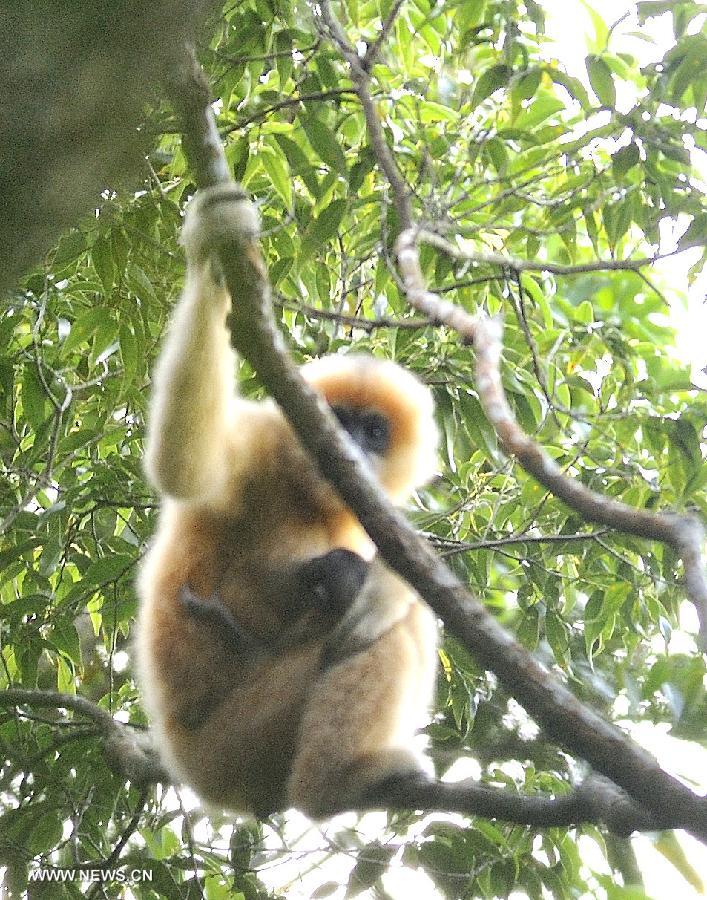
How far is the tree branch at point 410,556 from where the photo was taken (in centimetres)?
169

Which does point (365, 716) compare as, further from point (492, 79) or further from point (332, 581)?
point (492, 79)

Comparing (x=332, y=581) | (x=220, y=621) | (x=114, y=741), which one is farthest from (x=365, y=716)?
(x=114, y=741)

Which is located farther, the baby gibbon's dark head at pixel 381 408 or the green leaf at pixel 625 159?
the baby gibbon's dark head at pixel 381 408

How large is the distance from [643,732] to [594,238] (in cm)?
171

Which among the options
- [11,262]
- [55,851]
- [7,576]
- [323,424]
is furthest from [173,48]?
[55,851]

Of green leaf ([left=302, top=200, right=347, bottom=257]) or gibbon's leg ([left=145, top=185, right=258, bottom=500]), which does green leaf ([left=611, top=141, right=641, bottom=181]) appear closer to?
green leaf ([left=302, top=200, right=347, bottom=257])

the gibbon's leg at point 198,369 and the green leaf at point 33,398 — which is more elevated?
the green leaf at point 33,398

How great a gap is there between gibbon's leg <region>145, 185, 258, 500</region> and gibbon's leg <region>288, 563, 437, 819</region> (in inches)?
28.1

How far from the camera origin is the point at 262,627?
3.38 m

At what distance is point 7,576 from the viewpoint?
3789 millimetres

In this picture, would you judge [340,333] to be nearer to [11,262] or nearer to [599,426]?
[599,426]

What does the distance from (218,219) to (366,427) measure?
4.63 feet

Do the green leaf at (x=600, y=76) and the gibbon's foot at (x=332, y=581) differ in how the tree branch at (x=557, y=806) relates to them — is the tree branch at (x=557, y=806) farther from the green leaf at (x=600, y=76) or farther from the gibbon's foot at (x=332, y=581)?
the green leaf at (x=600, y=76)

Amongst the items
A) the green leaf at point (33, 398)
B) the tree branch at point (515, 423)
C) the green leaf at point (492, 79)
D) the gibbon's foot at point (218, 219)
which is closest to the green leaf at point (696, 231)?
the tree branch at point (515, 423)
